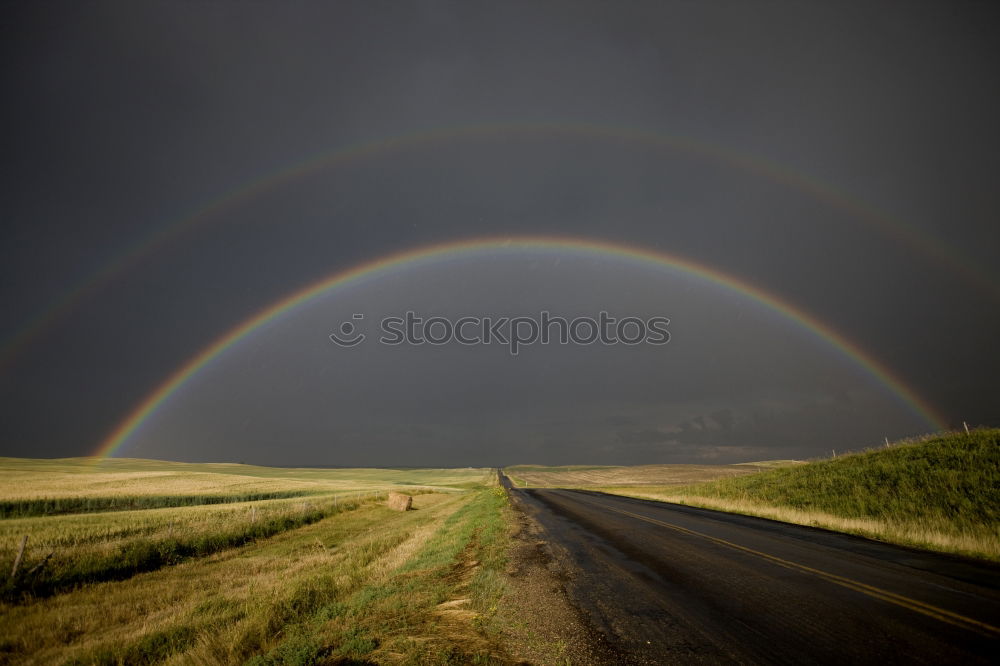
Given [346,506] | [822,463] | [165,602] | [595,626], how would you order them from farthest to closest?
[346,506] < [822,463] < [165,602] < [595,626]

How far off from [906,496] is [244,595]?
2324cm

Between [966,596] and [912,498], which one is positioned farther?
[912,498]

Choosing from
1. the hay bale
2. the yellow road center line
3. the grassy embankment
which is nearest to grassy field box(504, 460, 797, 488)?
the grassy embankment

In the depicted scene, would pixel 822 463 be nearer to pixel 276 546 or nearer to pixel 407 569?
pixel 407 569

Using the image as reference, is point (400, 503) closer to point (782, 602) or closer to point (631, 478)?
point (782, 602)

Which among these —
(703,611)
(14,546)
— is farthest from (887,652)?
(14,546)

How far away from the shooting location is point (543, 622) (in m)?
6.46

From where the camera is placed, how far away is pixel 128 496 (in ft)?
142

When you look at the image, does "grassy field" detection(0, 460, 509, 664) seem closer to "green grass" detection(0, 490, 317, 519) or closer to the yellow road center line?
the yellow road center line

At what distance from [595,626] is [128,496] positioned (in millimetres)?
54699

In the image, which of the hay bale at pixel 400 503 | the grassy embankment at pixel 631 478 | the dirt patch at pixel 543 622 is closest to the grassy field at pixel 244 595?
the dirt patch at pixel 543 622

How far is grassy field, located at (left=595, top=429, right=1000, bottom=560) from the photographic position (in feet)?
39.9

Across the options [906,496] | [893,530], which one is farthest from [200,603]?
[906,496]

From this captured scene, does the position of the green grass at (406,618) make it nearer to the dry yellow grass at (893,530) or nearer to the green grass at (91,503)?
the dry yellow grass at (893,530)
